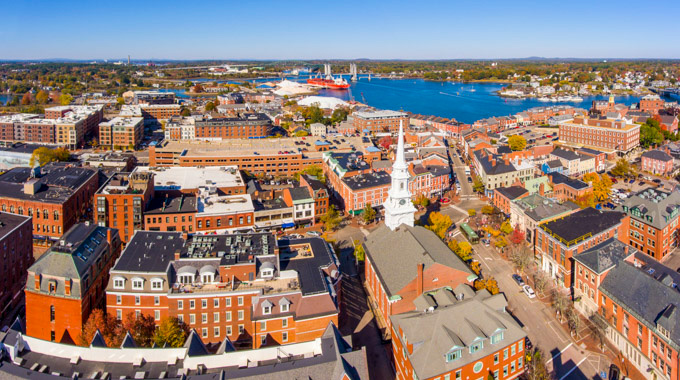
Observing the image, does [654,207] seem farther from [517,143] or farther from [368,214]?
[517,143]

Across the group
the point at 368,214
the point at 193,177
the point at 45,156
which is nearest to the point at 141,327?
the point at 368,214

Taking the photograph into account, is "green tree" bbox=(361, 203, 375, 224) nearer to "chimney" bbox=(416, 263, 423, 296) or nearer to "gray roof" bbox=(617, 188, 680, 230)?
"chimney" bbox=(416, 263, 423, 296)

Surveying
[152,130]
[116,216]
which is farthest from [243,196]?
[152,130]

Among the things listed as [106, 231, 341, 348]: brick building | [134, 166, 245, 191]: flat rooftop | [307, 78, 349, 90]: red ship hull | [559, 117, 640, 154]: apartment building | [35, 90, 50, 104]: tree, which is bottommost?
[106, 231, 341, 348]: brick building

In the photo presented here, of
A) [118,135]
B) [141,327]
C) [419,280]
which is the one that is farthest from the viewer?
[118,135]

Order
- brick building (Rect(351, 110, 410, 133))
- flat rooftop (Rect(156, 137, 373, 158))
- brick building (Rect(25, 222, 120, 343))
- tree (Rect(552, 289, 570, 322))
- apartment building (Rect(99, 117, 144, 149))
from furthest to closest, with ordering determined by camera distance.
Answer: brick building (Rect(351, 110, 410, 133))
apartment building (Rect(99, 117, 144, 149))
flat rooftop (Rect(156, 137, 373, 158))
tree (Rect(552, 289, 570, 322))
brick building (Rect(25, 222, 120, 343))

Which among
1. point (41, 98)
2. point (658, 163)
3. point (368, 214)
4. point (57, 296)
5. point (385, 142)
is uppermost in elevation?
point (41, 98)

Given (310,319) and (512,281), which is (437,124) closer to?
(512,281)

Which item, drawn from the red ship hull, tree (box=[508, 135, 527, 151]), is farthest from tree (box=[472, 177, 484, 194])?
the red ship hull
